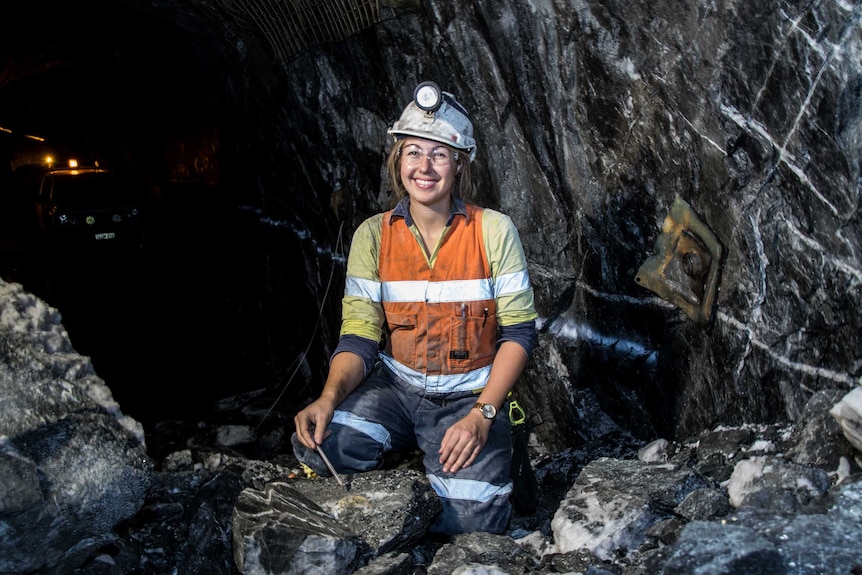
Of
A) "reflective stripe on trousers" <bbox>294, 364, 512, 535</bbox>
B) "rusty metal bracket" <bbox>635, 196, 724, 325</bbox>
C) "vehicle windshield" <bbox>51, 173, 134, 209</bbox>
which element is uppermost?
"vehicle windshield" <bbox>51, 173, 134, 209</bbox>

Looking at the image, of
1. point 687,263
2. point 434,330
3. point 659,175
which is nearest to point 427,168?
point 434,330

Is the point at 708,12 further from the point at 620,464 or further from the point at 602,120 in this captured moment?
the point at 620,464

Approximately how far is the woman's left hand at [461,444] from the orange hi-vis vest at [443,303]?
0.40 metres

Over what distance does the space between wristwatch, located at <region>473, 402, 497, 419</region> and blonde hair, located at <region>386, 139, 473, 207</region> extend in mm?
994

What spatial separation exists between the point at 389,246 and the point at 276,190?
17.7ft

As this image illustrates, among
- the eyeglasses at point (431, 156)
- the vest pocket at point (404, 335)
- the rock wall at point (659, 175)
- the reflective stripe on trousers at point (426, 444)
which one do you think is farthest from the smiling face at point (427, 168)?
the rock wall at point (659, 175)

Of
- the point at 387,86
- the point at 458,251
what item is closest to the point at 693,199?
the point at 458,251

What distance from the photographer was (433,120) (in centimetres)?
297

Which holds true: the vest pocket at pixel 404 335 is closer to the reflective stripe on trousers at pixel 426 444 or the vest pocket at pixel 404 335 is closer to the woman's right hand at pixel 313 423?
the reflective stripe on trousers at pixel 426 444

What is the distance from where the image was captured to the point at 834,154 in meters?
2.46

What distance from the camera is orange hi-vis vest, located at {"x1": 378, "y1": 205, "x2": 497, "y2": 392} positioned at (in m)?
3.08

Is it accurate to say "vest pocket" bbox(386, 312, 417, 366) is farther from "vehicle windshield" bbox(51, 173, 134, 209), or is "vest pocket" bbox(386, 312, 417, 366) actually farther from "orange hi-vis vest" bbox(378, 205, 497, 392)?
"vehicle windshield" bbox(51, 173, 134, 209)

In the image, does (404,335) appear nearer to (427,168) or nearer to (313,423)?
(313,423)

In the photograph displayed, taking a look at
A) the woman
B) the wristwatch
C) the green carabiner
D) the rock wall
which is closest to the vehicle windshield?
the rock wall
